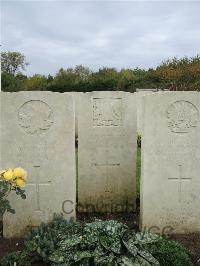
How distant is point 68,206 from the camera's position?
5.42 m

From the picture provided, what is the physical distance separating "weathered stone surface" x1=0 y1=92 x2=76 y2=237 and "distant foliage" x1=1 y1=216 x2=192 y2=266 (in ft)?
2.04

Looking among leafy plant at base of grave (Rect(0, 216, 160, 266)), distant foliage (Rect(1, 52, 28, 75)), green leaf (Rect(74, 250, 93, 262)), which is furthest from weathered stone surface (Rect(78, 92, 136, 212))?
distant foliage (Rect(1, 52, 28, 75))

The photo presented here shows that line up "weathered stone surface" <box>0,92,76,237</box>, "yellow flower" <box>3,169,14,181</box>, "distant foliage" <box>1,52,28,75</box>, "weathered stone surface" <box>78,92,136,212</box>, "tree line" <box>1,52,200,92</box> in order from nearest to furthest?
"yellow flower" <box>3,169,14,181</box> < "weathered stone surface" <box>0,92,76,237</box> < "weathered stone surface" <box>78,92,136,212</box> < "tree line" <box>1,52,200,92</box> < "distant foliage" <box>1,52,28,75</box>

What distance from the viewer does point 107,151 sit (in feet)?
22.1

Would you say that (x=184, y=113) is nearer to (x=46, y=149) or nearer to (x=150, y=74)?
(x=46, y=149)

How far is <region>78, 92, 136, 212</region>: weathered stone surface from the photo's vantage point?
6.62m

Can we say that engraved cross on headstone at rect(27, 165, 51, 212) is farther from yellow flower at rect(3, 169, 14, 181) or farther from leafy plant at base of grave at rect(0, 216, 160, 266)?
yellow flower at rect(3, 169, 14, 181)

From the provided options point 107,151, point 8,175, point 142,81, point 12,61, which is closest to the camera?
point 8,175

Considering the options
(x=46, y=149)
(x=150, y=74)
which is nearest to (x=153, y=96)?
(x=46, y=149)

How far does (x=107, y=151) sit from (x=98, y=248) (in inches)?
106

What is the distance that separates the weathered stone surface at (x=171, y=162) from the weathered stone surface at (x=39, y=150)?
907 millimetres

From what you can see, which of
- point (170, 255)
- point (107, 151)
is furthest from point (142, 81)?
point (170, 255)

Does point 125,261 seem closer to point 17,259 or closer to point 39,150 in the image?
point 17,259

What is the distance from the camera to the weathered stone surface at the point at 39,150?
17.2 feet
